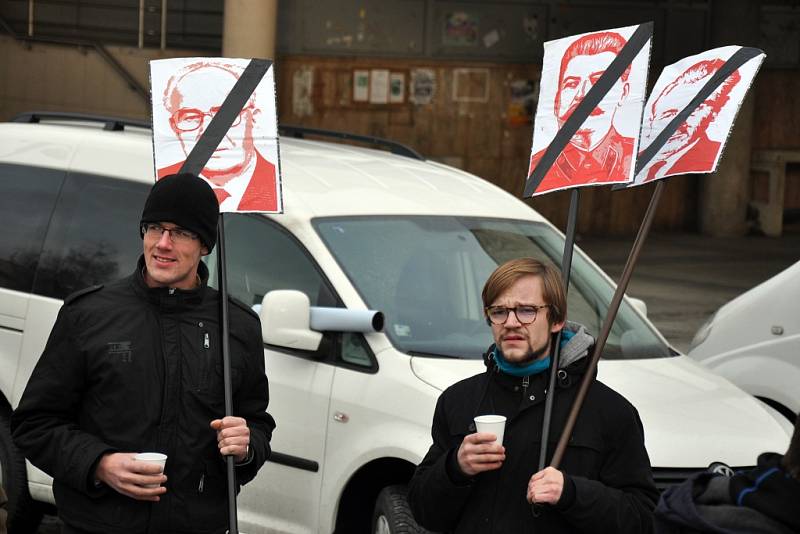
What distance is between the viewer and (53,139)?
769cm

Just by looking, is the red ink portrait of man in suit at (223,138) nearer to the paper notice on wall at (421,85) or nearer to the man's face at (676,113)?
the man's face at (676,113)

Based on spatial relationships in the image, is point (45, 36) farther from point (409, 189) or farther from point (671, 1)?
point (409, 189)

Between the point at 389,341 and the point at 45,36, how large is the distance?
55.2 feet

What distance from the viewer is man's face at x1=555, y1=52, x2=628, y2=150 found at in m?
4.93

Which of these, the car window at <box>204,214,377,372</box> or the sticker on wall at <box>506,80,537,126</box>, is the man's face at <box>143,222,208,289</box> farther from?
the sticker on wall at <box>506,80,537,126</box>

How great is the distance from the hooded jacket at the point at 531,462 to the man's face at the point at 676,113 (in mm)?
1078

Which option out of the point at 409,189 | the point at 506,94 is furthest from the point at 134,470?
the point at 506,94

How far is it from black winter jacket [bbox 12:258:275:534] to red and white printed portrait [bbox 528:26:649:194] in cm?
129

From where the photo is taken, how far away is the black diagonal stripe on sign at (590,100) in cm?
499

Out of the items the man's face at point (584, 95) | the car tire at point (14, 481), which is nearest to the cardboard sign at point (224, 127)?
the man's face at point (584, 95)

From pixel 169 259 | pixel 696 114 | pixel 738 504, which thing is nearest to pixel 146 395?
pixel 169 259

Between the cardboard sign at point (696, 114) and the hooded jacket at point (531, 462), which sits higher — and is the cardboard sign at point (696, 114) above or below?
above

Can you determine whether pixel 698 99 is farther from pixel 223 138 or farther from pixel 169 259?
pixel 169 259

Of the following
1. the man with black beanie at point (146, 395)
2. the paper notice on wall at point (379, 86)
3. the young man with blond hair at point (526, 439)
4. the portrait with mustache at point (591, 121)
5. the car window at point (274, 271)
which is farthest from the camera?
the paper notice on wall at point (379, 86)
